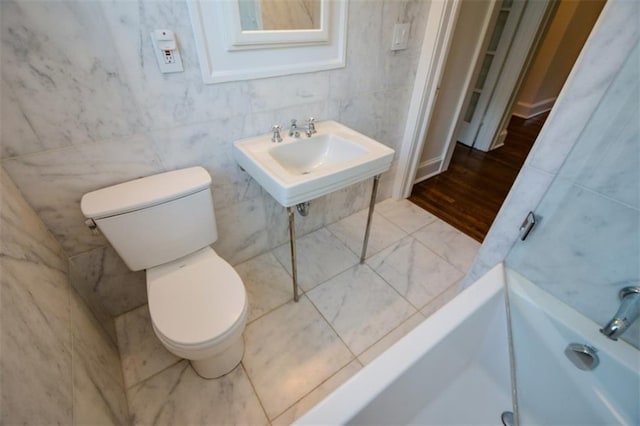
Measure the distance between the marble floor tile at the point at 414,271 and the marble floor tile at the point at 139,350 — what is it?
122 cm

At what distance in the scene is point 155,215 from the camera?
1.08m

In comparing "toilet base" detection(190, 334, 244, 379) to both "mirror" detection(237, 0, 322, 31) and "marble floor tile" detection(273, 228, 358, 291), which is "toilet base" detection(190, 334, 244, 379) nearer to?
"marble floor tile" detection(273, 228, 358, 291)

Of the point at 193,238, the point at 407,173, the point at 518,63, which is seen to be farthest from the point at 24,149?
the point at 518,63

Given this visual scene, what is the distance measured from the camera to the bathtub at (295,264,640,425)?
0.79 m

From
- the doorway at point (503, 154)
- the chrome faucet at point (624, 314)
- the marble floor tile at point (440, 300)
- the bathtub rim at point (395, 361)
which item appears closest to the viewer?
the bathtub rim at point (395, 361)

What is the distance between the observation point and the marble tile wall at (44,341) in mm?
582

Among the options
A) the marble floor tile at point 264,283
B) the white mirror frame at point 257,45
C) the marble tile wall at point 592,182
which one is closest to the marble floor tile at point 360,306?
the marble floor tile at point 264,283

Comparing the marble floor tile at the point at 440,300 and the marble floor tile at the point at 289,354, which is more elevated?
the marble floor tile at the point at 440,300

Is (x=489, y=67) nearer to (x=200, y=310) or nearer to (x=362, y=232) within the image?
(x=362, y=232)

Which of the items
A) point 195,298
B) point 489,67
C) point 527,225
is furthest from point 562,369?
point 489,67

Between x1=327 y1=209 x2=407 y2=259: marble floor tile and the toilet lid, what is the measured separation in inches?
38.0

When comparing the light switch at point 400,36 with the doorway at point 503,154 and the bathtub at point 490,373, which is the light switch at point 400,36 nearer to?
the doorway at point 503,154

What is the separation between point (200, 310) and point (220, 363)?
321 mm

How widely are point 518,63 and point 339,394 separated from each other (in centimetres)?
313
